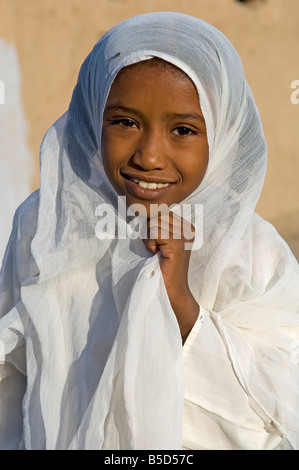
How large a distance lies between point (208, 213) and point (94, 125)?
372 mm

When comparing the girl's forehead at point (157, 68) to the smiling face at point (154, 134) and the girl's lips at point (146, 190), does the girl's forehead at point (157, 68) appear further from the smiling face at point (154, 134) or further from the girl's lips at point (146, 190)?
the girl's lips at point (146, 190)

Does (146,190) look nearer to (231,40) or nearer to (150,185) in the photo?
(150,185)

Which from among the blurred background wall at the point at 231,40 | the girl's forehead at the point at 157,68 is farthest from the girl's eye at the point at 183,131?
the blurred background wall at the point at 231,40

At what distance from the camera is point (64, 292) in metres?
1.78

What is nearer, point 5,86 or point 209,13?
point 5,86

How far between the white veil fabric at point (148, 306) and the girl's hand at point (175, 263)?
3 cm

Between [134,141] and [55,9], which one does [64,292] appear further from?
[55,9]

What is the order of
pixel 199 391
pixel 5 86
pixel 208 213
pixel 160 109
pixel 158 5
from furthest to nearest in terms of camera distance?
1. pixel 158 5
2. pixel 5 86
3. pixel 208 213
4. pixel 199 391
5. pixel 160 109

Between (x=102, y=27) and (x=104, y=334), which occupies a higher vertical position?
(x=102, y=27)

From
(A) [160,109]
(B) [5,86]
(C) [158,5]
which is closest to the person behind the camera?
(A) [160,109]

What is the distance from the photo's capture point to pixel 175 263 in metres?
1.67

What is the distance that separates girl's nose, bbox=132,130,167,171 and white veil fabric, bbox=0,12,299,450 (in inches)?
5.8

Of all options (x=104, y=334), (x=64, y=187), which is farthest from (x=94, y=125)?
(x=104, y=334)

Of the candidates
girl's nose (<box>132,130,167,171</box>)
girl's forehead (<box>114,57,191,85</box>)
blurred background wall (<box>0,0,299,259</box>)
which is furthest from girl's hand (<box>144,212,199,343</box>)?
blurred background wall (<box>0,0,299,259</box>)
